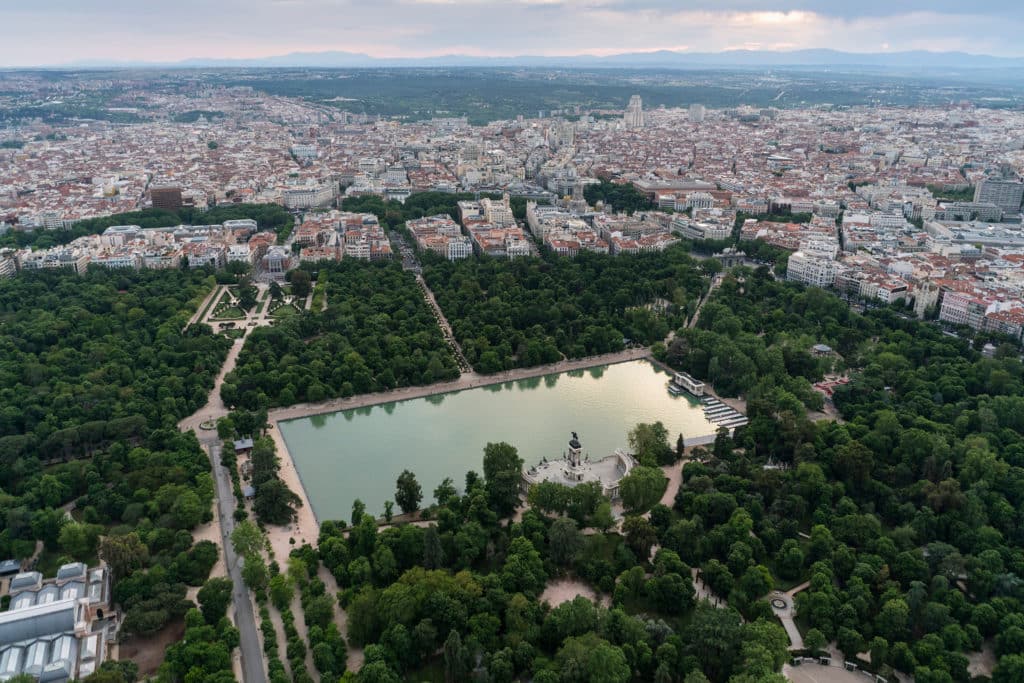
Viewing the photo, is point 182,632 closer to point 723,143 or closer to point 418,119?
point 723,143

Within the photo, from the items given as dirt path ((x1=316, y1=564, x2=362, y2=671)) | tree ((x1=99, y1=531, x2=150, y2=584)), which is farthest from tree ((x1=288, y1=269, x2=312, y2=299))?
dirt path ((x1=316, y1=564, x2=362, y2=671))

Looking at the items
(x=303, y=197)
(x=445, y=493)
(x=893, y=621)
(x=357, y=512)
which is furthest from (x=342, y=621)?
(x=303, y=197)

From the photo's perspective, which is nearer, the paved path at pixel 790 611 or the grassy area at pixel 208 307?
the paved path at pixel 790 611

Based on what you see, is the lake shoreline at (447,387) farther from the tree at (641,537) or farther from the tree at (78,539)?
the tree at (641,537)

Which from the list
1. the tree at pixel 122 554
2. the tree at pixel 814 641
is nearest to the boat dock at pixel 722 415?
the tree at pixel 814 641

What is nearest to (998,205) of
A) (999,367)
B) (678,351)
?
(999,367)

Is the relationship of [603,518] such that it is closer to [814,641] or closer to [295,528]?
[814,641]
